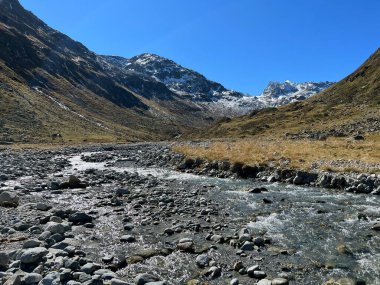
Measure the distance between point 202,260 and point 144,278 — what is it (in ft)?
8.78

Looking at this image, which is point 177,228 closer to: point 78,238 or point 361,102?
point 78,238

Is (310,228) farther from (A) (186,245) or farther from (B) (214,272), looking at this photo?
(B) (214,272)

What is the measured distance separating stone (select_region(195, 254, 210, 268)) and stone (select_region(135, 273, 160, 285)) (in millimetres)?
1964

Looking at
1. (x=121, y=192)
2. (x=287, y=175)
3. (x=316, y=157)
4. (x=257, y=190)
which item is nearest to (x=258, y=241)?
(x=257, y=190)

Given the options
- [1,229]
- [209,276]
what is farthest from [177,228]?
[1,229]

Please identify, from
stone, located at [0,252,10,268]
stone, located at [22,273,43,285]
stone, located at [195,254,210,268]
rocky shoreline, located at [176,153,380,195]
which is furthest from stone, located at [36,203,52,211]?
rocky shoreline, located at [176,153,380,195]

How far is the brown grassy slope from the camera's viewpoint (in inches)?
3295

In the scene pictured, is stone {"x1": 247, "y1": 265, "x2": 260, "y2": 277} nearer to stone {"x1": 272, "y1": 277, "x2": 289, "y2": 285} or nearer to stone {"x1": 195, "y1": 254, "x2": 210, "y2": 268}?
stone {"x1": 272, "y1": 277, "x2": 289, "y2": 285}

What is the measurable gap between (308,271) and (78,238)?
994 cm

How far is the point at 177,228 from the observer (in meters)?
18.3

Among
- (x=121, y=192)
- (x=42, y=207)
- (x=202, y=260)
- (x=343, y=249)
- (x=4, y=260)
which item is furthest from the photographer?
(x=121, y=192)

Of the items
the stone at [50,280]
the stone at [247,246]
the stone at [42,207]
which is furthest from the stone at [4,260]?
the stone at [42,207]

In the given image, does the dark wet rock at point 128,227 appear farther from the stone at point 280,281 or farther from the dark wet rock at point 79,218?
the stone at point 280,281

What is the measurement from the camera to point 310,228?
1866 cm
